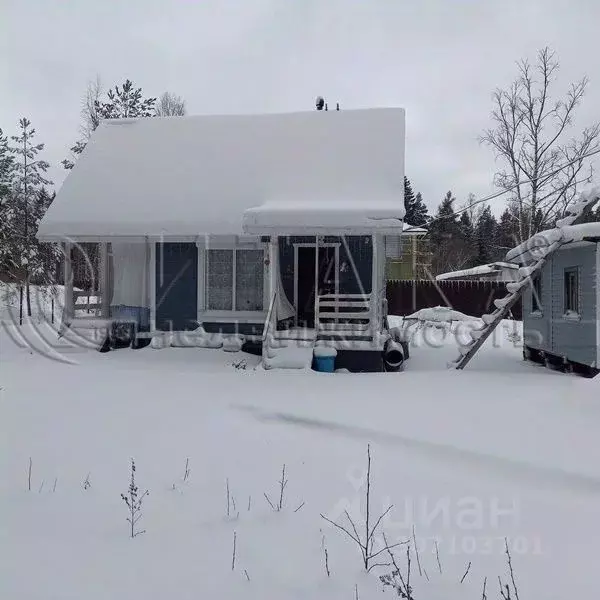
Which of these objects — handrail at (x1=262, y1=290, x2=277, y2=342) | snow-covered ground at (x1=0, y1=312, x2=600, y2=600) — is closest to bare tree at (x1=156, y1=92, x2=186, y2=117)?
handrail at (x1=262, y1=290, x2=277, y2=342)

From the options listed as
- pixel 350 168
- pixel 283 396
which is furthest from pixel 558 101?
pixel 283 396

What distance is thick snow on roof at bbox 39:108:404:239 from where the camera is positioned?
11.4 m

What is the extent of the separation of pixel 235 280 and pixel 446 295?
660 inches

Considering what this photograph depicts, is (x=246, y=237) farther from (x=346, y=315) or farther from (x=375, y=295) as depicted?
(x=375, y=295)

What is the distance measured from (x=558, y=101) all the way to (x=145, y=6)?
65.6 feet

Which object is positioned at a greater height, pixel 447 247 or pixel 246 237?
pixel 447 247

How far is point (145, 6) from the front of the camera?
417 inches

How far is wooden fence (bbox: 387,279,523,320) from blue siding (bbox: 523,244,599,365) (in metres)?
13.3

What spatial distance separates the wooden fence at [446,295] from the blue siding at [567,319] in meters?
13.3

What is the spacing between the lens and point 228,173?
508 inches

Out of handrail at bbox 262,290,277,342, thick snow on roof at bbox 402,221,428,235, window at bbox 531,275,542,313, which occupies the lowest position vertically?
handrail at bbox 262,290,277,342

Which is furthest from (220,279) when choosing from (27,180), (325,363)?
(27,180)

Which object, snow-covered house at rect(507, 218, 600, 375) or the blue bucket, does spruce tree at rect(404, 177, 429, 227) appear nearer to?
snow-covered house at rect(507, 218, 600, 375)

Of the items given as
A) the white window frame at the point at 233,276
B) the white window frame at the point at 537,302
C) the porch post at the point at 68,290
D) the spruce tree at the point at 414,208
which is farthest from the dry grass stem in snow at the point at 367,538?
the spruce tree at the point at 414,208
